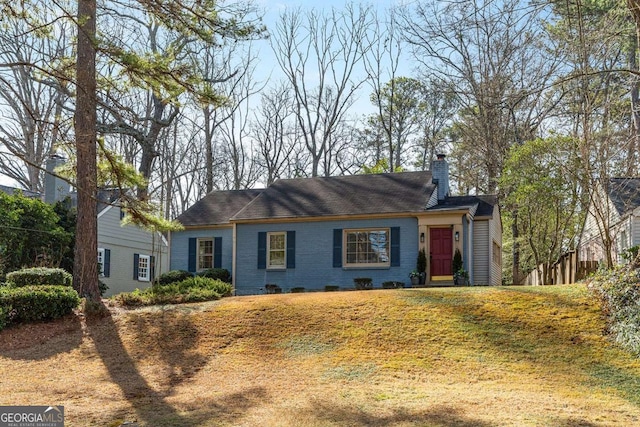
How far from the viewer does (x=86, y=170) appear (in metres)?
15.6

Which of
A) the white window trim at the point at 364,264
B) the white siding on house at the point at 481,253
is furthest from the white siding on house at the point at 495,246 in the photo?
the white window trim at the point at 364,264

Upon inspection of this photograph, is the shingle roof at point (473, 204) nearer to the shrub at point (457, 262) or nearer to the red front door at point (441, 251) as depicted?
the red front door at point (441, 251)

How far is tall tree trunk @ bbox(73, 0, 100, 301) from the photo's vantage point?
50.2 ft

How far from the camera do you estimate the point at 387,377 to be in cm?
1084

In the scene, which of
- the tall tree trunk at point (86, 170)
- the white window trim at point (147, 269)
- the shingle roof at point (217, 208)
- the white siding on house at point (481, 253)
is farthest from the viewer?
Result: the white window trim at point (147, 269)

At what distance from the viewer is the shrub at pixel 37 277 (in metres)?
16.4

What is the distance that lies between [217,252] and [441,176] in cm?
832

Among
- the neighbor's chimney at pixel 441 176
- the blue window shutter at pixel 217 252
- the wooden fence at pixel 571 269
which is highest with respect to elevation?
→ the neighbor's chimney at pixel 441 176

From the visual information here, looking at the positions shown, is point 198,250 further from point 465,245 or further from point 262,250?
point 465,245

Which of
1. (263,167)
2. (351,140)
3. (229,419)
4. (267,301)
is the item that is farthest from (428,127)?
(229,419)

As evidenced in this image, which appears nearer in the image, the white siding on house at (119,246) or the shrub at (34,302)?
the shrub at (34,302)

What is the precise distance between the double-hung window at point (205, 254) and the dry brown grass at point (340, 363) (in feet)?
24.4

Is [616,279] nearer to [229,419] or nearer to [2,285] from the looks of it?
[229,419]

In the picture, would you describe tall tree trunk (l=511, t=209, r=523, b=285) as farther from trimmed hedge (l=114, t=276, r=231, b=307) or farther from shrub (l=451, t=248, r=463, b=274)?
trimmed hedge (l=114, t=276, r=231, b=307)
